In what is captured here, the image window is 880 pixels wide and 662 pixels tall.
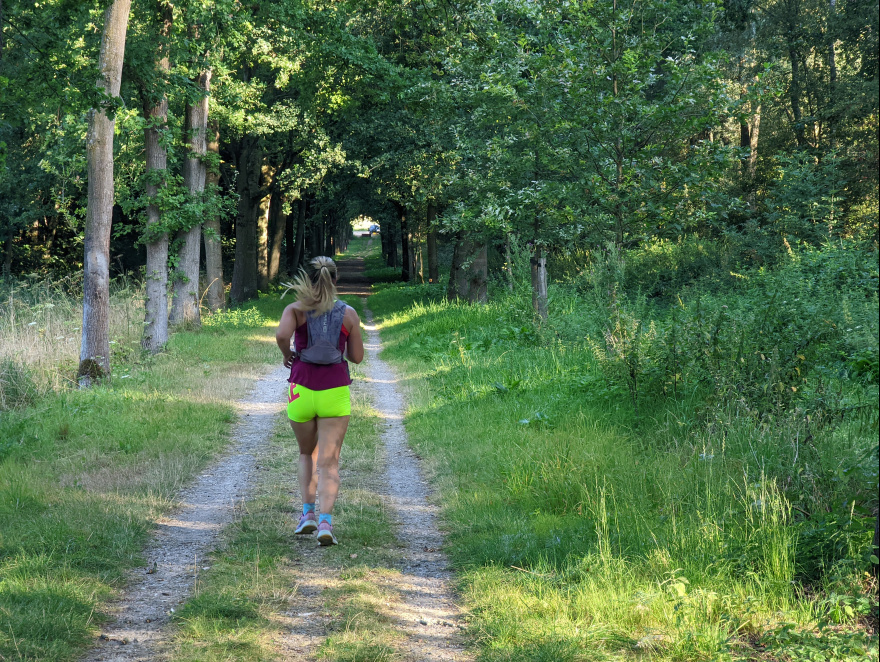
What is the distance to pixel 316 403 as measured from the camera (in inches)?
218

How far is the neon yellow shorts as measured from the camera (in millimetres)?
5531

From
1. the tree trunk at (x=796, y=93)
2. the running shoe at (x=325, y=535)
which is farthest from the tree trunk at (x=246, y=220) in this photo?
the running shoe at (x=325, y=535)

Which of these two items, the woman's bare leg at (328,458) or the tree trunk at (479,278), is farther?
the tree trunk at (479,278)

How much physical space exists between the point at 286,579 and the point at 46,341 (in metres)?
9.57

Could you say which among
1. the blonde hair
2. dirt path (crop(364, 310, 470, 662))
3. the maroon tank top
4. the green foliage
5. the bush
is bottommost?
dirt path (crop(364, 310, 470, 662))

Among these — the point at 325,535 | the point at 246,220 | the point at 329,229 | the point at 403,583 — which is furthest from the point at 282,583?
the point at 329,229

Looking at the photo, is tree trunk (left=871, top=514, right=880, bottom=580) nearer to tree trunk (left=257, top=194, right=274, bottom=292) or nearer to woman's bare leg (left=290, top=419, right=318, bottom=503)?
woman's bare leg (left=290, top=419, right=318, bottom=503)

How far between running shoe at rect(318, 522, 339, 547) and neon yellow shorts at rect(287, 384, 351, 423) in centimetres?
77

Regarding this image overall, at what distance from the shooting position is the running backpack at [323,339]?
5438mm

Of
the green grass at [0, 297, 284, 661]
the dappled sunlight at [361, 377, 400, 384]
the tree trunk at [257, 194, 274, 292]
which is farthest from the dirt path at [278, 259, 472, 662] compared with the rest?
the tree trunk at [257, 194, 274, 292]

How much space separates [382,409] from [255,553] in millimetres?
5605

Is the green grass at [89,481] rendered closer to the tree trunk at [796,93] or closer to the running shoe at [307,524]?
the running shoe at [307,524]

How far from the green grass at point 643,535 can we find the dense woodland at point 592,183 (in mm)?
57

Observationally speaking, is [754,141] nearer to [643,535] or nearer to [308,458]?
[643,535]
